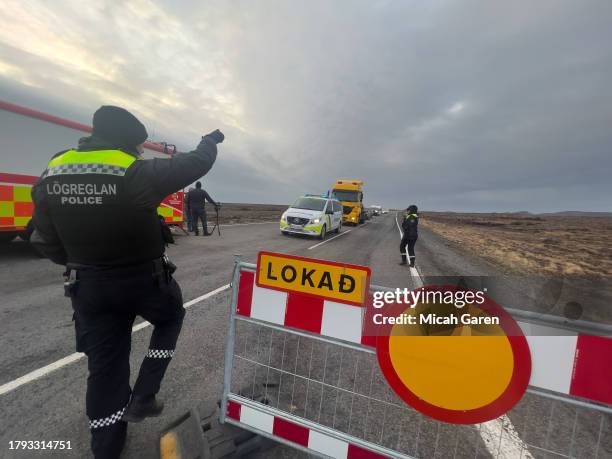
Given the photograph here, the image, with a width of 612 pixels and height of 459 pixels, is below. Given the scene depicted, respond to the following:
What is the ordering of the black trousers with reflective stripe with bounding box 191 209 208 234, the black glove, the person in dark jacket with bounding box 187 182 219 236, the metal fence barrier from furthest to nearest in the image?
the black trousers with reflective stripe with bounding box 191 209 208 234
the person in dark jacket with bounding box 187 182 219 236
the black glove
the metal fence barrier

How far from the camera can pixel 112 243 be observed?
1.67m

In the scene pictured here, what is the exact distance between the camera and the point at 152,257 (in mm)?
1877

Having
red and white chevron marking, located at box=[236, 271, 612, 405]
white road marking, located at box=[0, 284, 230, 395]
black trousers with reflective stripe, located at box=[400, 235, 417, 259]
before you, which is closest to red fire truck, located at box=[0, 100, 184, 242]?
white road marking, located at box=[0, 284, 230, 395]

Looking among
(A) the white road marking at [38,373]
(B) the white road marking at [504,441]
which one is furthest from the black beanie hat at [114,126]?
(B) the white road marking at [504,441]

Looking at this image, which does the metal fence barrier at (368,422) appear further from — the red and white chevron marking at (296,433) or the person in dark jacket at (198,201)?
the person in dark jacket at (198,201)

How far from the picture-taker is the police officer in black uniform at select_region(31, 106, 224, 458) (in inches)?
64.0

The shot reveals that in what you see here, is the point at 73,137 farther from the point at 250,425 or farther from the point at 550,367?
the point at 550,367

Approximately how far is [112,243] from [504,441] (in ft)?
9.80

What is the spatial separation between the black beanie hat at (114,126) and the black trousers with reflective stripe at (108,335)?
2.68 feet

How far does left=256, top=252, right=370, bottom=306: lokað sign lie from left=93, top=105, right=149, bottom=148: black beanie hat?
112cm

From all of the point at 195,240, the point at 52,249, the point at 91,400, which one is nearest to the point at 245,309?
the point at 91,400

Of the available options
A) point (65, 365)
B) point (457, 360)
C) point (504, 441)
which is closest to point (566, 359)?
point (457, 360)

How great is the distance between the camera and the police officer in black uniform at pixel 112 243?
1626mm

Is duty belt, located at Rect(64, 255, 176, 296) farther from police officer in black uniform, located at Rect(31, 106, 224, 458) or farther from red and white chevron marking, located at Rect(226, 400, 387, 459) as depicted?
red and white chevron marking, located at Rect(226, 400, 387, 459)
